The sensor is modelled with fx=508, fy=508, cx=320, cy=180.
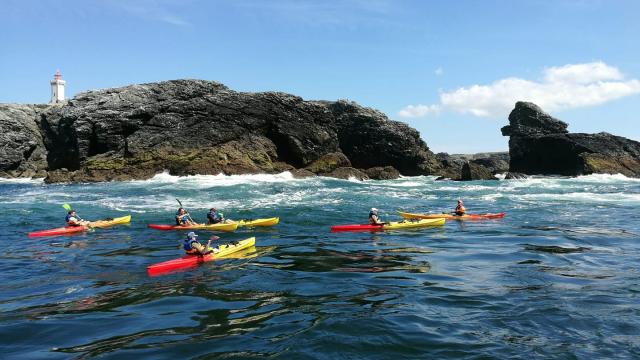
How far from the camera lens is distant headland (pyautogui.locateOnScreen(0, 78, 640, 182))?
5034cm

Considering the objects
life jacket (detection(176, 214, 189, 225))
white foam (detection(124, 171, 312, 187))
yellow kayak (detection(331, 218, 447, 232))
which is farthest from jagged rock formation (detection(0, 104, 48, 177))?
yellow kayak (detection(331, 218, 447, 232))

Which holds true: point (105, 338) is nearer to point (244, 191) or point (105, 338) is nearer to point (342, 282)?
point (342, 282)

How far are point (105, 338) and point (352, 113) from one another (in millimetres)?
57566

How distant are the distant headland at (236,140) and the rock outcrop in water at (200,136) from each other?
0.11 metres

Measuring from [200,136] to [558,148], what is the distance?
149ft

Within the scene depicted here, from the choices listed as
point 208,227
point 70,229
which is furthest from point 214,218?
point 70,229

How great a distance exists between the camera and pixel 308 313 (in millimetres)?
10008

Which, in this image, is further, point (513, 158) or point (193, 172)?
point (513, 158)

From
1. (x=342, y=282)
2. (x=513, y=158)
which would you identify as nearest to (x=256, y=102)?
(x=513, y=158)

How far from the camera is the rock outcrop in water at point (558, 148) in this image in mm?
62188

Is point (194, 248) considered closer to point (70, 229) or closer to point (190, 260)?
point (190, 260)

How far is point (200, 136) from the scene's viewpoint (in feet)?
171

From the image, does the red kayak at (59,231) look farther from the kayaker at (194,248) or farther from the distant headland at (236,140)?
the distant headland at (236,140)

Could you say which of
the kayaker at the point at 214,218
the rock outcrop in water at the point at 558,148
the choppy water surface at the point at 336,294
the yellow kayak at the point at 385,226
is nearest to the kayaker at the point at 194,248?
the choppy water surface at the point at 336,294
